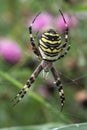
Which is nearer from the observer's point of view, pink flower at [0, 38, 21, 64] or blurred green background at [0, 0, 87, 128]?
blurred green background at [0, 0, 87, 128]

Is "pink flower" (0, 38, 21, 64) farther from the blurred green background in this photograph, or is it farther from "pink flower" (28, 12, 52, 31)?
"pink flower" (28, 12, 52, 31)

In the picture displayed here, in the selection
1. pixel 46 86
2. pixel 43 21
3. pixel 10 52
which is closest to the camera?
pixel 46 86

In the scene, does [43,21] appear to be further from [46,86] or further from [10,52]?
[46,86]

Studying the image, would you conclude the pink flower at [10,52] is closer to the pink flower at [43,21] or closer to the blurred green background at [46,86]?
the blurred green background at [46,86]

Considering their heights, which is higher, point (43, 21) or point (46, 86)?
point (43, 21)

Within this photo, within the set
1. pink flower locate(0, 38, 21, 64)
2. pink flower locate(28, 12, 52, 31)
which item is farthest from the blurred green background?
pink flower locate(28, 12, 52, 31)

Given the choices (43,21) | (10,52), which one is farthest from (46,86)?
(43,21)

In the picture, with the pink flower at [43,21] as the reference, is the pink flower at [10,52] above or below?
below

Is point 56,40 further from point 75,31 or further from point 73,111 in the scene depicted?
point 73,111

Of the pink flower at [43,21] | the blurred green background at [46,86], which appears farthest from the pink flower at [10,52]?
the pink flower at [43,21]
